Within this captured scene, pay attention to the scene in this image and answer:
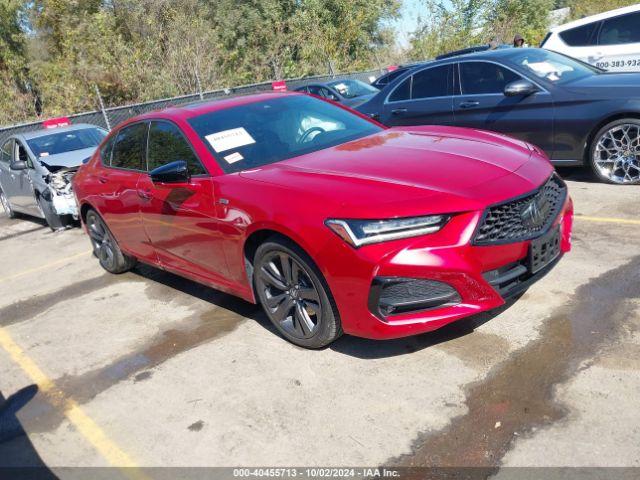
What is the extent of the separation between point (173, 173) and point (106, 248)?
8.24 feet

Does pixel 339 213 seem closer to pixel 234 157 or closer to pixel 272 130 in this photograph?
pixel 234 157

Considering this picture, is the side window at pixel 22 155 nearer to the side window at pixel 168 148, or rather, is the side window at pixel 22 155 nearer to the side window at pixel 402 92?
the side window at pixel 168 148

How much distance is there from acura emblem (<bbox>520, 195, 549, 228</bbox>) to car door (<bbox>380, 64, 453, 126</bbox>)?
429cm

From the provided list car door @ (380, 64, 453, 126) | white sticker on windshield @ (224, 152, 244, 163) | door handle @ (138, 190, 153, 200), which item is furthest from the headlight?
car door @ (380, 64, 453, 126)

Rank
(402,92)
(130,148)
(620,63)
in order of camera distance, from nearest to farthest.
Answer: (130,148), (402,92), (620,63)

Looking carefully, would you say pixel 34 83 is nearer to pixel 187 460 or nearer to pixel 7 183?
pixel 7 183

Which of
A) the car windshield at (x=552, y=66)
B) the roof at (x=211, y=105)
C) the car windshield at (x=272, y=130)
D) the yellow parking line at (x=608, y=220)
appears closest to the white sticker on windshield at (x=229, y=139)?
the car windshield at (x=272, y=130)

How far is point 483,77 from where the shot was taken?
732 cm

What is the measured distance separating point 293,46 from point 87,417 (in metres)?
26.7

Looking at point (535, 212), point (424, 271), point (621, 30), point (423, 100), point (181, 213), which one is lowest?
point (424, 271)

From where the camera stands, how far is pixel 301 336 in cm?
387

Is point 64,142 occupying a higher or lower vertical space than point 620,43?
lower

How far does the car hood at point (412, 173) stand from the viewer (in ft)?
10.6

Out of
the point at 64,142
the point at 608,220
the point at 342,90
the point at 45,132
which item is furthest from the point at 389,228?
the point at 342,90
